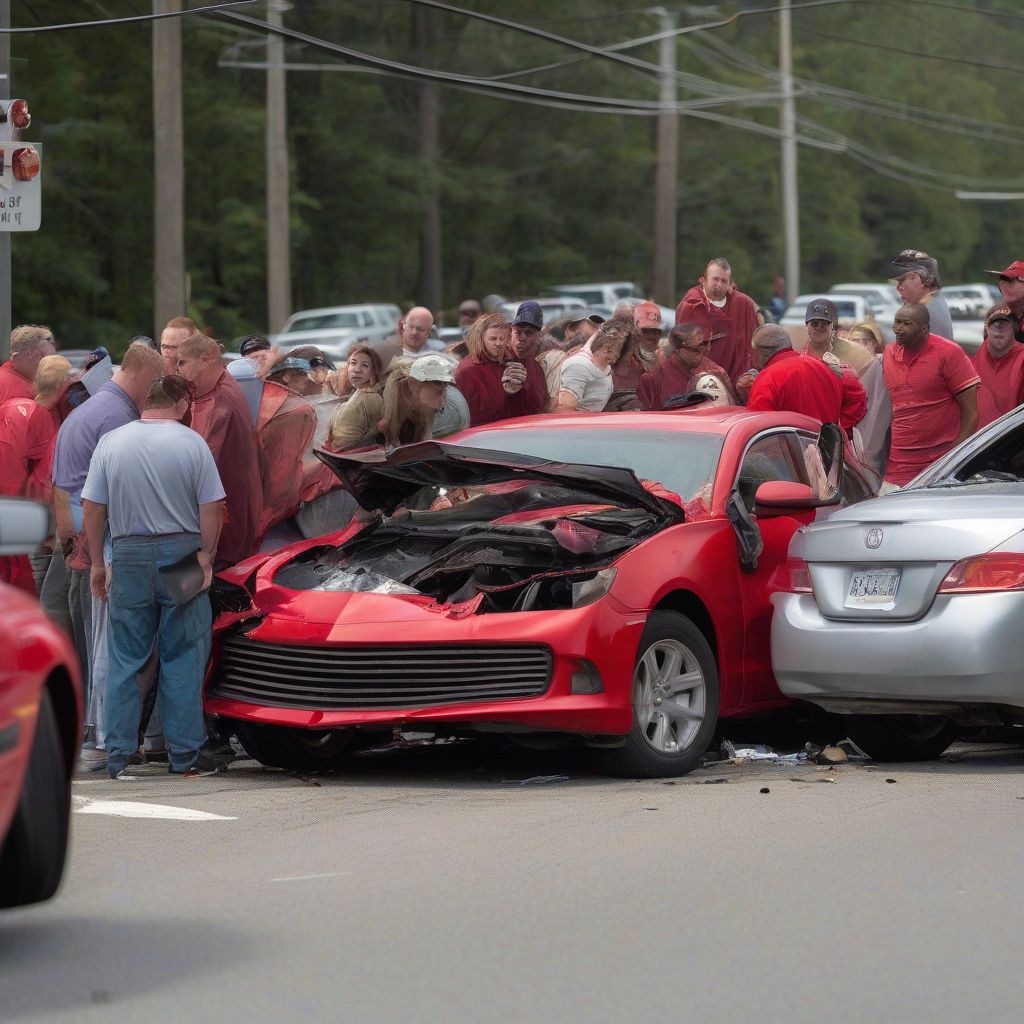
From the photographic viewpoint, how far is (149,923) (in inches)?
228

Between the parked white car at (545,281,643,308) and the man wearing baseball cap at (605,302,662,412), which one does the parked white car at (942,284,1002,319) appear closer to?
the parked white car at (545,281,643,308)

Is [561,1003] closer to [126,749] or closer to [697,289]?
[126,749]

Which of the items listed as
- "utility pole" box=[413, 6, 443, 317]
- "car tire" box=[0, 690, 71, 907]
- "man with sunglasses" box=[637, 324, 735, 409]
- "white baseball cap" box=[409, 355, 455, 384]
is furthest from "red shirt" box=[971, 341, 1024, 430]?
"utility pole" box=[413, 6, 443, 317]

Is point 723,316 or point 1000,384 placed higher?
point 723,316

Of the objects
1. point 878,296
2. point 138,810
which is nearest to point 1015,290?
point 138,810

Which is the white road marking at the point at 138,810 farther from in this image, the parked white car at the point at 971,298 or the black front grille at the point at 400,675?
the parked white car at the point at 971,298

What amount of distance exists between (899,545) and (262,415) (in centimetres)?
358

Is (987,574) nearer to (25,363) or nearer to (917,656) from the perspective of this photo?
(917,656)

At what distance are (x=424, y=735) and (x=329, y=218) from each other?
44119 millimetres

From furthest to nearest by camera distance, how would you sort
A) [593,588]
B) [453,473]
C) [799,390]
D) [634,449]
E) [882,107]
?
[882,107] < [799,390] < [634,449] < [453,473] < [593,588]

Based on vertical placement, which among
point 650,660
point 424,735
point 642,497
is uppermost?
point 642,497

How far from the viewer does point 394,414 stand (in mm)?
10781

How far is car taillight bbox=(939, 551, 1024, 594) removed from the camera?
8.23 meters

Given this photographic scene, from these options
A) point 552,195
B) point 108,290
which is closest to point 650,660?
point 108,290
